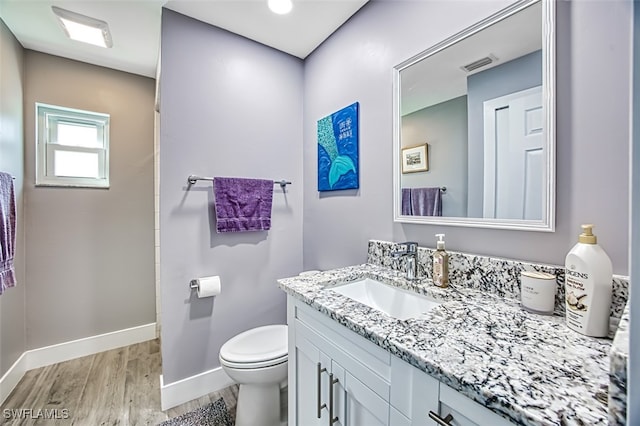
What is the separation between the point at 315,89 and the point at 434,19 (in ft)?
3.12

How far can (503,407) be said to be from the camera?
456 mm

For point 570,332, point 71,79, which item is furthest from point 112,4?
point 570,332

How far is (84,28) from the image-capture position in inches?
68.6

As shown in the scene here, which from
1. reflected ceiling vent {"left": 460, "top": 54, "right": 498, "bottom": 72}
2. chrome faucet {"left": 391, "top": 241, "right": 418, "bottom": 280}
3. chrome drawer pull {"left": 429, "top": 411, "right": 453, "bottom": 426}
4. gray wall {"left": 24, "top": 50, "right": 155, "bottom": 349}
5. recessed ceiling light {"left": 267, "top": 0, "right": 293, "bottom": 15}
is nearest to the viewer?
chrome drawer pull {"left": 429, "top": 411, "right": 453, "bottom": 426}

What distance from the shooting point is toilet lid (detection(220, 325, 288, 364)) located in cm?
137

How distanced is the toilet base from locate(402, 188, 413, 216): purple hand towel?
3.72 feet


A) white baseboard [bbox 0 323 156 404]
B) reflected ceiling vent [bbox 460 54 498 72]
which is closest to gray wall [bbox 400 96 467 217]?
reflected ceiling vent [bbox 460 54 498 72]

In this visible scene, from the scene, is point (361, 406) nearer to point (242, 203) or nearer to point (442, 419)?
point (442, 419)

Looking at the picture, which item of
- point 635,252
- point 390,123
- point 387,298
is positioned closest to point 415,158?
point 390,123

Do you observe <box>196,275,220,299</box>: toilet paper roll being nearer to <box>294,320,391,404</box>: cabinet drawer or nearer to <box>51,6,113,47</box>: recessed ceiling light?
<box>294,320,391,404</box>: cabinet drawer

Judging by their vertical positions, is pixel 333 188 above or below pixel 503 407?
above

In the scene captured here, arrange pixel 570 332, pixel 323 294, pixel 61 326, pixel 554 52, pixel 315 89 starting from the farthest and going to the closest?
pixel 61 326 → pixel 315 89 → pixel 323 294 → pixel 554 52 → pixel 570 332

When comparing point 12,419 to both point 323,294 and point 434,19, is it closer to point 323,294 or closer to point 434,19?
point 323,294

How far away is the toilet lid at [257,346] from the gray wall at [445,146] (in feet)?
3.64
